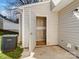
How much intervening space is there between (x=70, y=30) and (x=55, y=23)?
7.90ft

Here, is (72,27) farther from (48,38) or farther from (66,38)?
(48,38)

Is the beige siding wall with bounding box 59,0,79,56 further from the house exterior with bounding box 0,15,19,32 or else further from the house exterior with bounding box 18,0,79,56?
the house exterior with bounding box 0,15,19,32

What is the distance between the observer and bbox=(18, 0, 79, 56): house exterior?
6823 mm

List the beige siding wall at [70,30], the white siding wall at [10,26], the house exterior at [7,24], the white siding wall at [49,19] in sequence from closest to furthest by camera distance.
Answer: the beige siding wall at [70,30]
the white siding wall at [49,19]
the white siding wall at [10,26]
the house exterior at [7,24]

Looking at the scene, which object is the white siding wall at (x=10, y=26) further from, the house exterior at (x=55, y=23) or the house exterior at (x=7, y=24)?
the house exterior at (x=55, y=23)

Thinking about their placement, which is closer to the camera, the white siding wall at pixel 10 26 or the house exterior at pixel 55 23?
the house exterior at pixel 55 23

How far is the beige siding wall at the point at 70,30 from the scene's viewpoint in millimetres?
6486

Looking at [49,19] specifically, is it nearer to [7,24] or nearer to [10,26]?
[10,26]

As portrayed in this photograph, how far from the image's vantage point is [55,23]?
9586mm

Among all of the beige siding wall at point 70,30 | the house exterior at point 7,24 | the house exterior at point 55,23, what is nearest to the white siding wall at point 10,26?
the house exterior at point 7,24

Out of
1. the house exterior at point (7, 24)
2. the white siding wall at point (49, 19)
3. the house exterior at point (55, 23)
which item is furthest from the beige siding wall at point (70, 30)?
the house exterior at point (7, 24)

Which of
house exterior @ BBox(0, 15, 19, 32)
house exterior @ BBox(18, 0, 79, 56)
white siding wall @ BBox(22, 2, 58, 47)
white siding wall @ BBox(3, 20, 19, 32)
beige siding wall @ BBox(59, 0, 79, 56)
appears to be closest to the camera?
beige siding wall @ BBox(59, 0, 79, 56)

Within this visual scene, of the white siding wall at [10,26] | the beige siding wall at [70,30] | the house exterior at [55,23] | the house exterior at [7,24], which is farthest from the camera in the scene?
the house exterior at [7,24]

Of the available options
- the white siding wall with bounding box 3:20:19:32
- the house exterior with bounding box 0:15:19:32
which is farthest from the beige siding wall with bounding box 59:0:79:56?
the house exterior with bounding box 0:15:19:32
